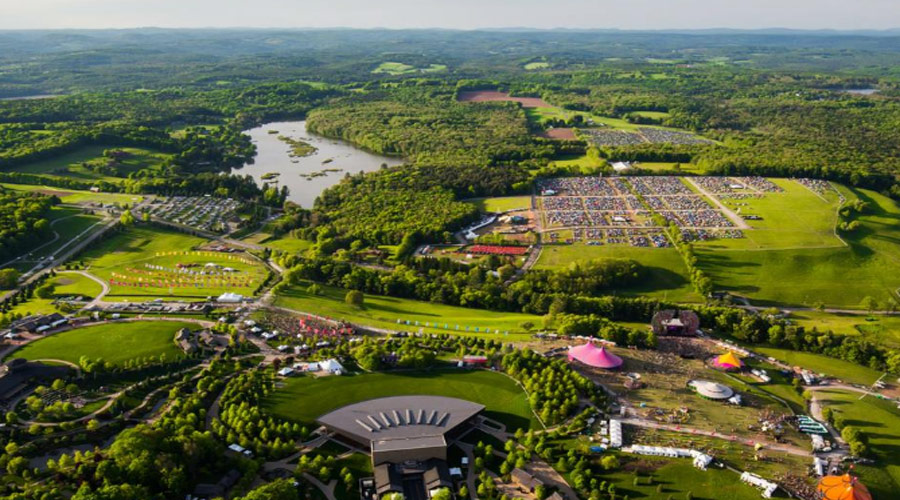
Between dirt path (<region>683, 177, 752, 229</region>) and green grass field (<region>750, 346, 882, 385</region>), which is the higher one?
dirt path (<region>683, 177, 752, 229</region>)

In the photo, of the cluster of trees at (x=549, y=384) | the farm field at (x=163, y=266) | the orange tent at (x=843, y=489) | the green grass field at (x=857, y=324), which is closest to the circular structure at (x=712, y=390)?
the cluster of trees at (x=549, y=384)

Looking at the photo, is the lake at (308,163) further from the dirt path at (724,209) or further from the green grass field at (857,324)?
the green grass field at (857,324)

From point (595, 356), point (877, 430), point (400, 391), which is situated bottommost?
point (877, 430)

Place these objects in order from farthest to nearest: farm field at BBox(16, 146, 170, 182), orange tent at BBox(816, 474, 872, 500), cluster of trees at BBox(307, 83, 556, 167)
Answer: cluster of trees at BBox(307, 83, 556, 167), farm field at BBox(16, 146, 170, 182), orange tent at BBox(816, 474, 872, 500)

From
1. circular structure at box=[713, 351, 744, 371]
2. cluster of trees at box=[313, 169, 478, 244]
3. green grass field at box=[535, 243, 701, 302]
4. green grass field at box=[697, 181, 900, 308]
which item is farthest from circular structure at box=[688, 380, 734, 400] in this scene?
cluster of trees at box=[313, 169, 478, 244]

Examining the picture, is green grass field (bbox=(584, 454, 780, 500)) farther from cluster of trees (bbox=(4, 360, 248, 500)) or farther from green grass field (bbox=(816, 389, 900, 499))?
cluster of trees (bbox=(4, 360, 248, 500))

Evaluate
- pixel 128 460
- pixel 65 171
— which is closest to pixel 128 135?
pixel 65 171

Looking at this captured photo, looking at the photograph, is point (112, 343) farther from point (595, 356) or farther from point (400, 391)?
point (595, 356)

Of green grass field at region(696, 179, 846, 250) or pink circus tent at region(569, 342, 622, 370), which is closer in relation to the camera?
pink circus tent at region(569, 342, 622, 370)

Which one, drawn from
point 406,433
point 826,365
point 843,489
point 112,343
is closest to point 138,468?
point 406,433
